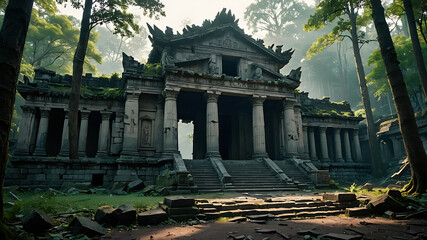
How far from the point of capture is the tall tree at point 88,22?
14.1 metres

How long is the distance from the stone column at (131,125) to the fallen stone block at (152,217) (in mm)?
10567

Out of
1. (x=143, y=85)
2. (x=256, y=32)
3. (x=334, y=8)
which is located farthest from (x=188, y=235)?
(x=256, y=32)

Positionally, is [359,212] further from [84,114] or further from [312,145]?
[84,114]

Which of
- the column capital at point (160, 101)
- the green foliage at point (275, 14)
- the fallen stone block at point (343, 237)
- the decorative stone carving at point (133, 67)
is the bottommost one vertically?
the fallen stone block at point (343, 237)

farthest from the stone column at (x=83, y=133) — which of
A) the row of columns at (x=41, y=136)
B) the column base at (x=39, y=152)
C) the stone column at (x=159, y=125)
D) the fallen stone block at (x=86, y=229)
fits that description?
the fallen stone block at (x=86, y=229)

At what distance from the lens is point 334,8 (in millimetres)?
18234

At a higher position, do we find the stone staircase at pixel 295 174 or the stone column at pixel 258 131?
the stone column at pixel 258 131

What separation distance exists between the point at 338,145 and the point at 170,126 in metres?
18.4

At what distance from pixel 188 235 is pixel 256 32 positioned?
5123 cm

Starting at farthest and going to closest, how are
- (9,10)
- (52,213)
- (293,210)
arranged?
(293,210), (52,213), (9,10)

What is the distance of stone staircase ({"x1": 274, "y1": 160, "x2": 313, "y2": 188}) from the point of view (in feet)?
49.8

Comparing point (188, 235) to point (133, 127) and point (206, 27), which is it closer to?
point (133, 127)

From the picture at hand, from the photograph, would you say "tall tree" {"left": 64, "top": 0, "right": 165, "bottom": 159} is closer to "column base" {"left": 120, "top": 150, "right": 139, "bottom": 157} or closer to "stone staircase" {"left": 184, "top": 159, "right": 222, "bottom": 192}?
"column base" {"left": 120, "top": 150, "right": 139, "bottom": 157}

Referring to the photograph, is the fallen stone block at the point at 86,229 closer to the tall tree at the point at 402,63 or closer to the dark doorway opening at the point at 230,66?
the dark doorway opening at the point at 230,66
